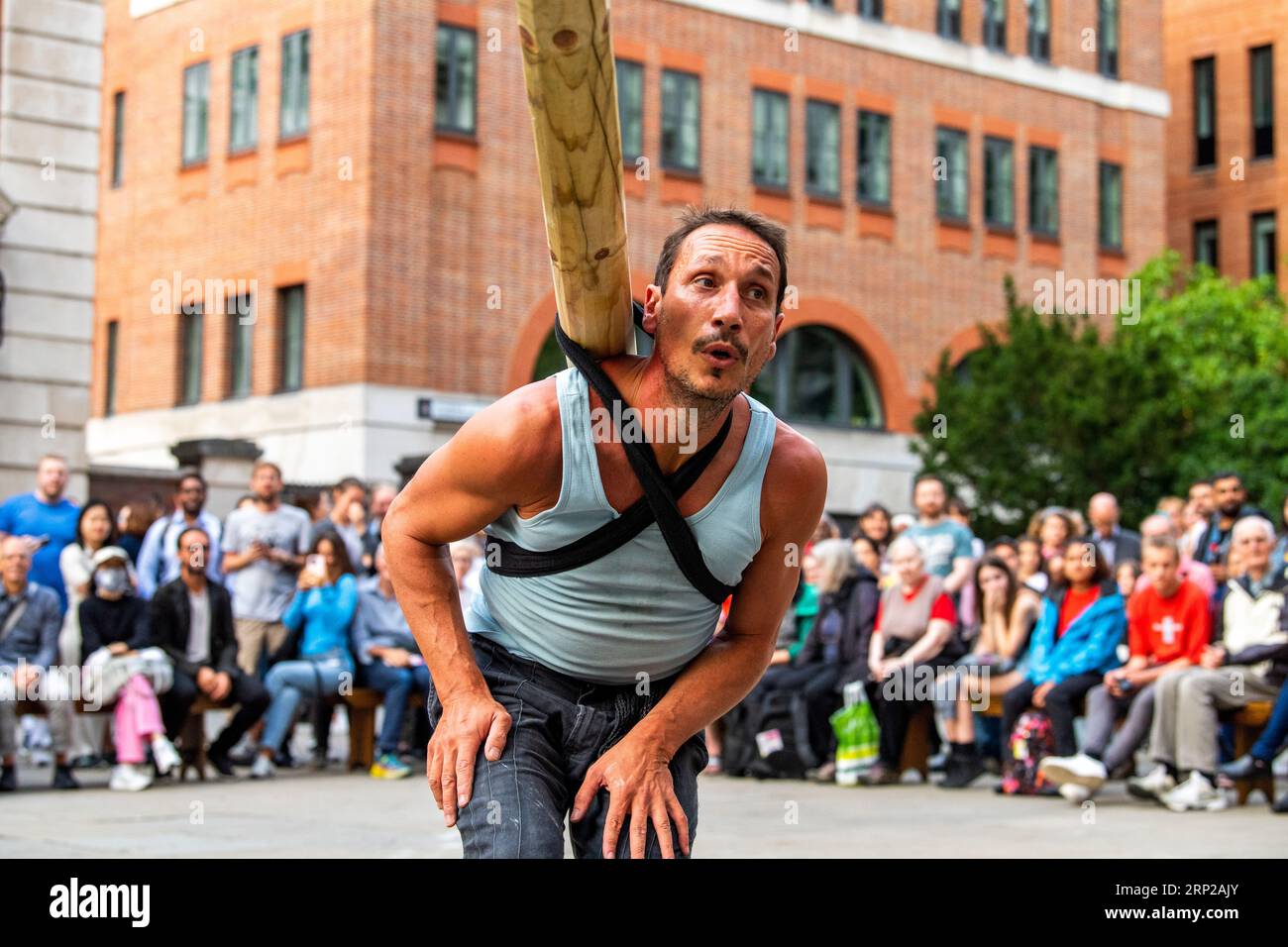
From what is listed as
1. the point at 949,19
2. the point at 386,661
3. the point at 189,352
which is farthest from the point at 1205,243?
the point at 386,661

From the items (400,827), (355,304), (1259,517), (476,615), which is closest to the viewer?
(476,615)

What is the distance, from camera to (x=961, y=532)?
568 inches

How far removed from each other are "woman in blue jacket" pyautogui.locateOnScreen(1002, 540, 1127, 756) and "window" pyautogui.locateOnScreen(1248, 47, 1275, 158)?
34586 mm

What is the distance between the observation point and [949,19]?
125ft

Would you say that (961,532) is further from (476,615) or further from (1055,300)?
(1055,300)

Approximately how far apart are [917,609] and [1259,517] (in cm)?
A: 252

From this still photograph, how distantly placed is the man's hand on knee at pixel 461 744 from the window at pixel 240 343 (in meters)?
29.3

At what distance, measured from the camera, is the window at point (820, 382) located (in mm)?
35719

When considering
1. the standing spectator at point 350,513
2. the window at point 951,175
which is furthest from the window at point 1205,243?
the standing spectator at point 350,513

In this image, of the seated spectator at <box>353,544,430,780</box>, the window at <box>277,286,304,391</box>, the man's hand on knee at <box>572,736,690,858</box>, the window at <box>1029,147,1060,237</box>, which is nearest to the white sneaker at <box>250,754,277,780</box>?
the seated spectator at <box>353,544,430,780</box>

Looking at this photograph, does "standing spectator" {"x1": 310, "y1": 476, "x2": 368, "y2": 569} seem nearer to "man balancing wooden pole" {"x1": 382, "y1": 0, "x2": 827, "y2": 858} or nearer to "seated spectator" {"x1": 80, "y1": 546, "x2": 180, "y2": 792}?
"seated spectator" {"x1": 80, "y1": 546, "x2": 180, "y2": 792}

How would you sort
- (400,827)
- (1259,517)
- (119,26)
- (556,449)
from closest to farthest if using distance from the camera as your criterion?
(556,449), (400,827), (1259,517), (119,26)
